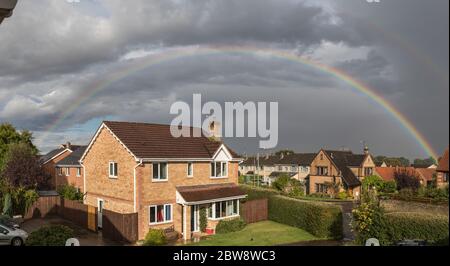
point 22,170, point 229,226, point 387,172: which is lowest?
point 229,226

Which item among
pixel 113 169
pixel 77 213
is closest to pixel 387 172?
pixel 113 169

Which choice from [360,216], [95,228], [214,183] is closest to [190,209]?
[214,183]

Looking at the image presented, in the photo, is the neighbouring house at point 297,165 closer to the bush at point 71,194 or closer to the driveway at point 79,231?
the bush at point 71,194

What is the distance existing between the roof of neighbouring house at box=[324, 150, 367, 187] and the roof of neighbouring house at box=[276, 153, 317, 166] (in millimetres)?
9466

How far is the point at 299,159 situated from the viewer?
75.7 meters

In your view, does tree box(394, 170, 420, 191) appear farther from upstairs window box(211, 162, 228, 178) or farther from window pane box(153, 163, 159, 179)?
window pane box(153, 163, 159, 179)

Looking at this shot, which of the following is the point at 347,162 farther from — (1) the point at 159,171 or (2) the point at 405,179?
(1) the point at 159,171

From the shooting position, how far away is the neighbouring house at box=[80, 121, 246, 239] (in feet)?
86.7

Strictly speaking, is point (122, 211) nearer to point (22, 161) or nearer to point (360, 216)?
point (22, 161)

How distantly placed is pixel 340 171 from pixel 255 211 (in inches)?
1078

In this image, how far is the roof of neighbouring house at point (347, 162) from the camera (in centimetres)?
5619

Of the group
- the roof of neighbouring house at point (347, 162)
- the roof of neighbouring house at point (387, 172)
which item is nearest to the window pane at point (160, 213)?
the roof of neighbouring house at point (347, 162)

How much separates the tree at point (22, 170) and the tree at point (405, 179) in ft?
136
